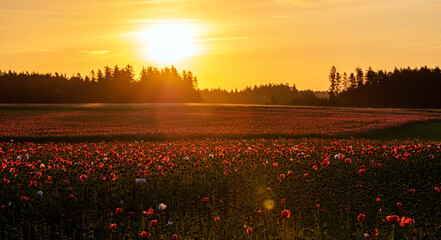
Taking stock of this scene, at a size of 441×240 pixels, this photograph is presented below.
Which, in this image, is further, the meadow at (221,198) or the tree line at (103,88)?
the tree line at (103,88)

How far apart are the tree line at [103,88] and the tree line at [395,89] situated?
147 ft

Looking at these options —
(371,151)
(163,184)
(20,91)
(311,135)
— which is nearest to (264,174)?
(163,184)

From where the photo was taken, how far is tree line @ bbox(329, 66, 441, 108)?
328 ft

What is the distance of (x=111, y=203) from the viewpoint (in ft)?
29.2

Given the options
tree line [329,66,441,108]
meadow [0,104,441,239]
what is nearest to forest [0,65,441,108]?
tree line [329,66,441,108]

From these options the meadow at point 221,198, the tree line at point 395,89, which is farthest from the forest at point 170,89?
the meadow at point 221,198

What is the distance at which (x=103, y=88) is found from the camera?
373 feet

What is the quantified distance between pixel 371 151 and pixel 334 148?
6.36 ft

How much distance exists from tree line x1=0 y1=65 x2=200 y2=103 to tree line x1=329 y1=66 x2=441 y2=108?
1769 inches

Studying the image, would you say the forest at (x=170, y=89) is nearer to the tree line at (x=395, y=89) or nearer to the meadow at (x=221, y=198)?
the tree line at (x=395, y=89)

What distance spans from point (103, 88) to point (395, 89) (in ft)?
250

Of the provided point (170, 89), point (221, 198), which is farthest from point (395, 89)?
point (221, 198)

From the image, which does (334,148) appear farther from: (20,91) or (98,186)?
(20,91)

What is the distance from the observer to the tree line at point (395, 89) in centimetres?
9994
